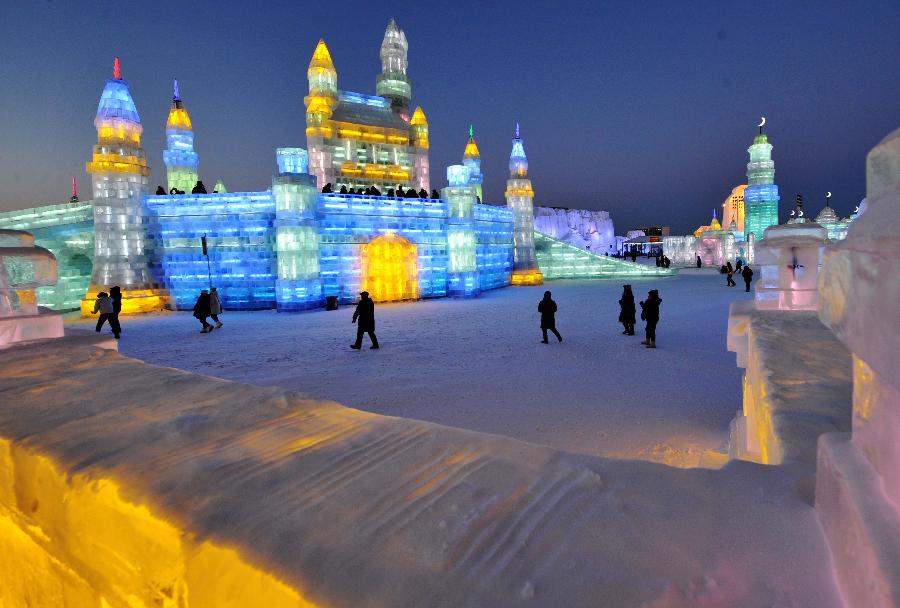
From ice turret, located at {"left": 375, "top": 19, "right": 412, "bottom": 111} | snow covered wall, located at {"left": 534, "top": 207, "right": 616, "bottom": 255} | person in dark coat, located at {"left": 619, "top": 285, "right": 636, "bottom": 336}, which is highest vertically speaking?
ice turret, located at {"left": 375, "top": 19, "right": 412, "bottom": 111}

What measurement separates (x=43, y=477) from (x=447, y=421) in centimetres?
366

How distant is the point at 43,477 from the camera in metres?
1.69

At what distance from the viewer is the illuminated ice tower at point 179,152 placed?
78.8ft

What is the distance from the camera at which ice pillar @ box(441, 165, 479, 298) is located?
20.6 m

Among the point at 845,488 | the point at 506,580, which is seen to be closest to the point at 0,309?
the point at 506,580

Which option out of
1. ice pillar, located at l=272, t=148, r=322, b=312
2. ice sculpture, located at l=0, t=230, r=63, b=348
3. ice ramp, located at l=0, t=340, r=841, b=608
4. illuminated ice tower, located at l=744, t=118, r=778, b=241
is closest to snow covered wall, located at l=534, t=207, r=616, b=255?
illuminated ice tower, located at l=744, t=118, r=778, b=241

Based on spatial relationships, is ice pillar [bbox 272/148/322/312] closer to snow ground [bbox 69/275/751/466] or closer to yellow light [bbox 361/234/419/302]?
yellow light [bbox 361/234/419/302]

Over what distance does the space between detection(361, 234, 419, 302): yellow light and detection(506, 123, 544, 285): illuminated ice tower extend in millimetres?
8227

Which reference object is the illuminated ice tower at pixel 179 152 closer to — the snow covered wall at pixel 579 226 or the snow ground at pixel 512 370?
the snow ground at pixel 512 370

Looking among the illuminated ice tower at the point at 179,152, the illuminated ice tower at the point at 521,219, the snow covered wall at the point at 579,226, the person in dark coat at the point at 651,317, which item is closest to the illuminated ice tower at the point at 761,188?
the illuminated ice tower at the point at 521,219

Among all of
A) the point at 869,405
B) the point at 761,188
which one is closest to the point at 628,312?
the point at 869,405

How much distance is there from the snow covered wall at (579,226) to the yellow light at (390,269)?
3587 centimetres

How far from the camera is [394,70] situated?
27922 millimetres

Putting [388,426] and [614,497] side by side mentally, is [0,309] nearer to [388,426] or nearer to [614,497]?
[388,426]
